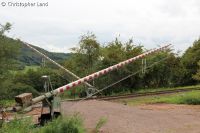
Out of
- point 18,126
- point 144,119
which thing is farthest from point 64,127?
point 144,119

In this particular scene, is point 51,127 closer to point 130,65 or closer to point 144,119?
point 144,119

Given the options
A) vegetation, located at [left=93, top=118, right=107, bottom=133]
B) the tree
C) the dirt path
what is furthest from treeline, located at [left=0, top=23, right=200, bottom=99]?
vegetation, located at [left=93, top=118, right=107, bottom=133]

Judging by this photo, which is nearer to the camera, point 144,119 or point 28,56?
point 144,119

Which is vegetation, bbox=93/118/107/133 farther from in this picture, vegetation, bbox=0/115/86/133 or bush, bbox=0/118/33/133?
bush, bbox=0/118/33/133

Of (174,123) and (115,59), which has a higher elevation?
(115,59)

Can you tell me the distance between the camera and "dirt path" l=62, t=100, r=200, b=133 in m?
15.0

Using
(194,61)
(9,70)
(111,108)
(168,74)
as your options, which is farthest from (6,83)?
(194,61)

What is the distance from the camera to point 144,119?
58.1 feet

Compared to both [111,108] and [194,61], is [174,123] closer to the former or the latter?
[111,108]

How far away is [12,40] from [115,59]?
29447mm

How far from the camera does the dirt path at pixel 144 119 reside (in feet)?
49.2

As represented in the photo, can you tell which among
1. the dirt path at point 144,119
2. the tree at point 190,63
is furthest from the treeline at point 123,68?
the dirt path at point 144,119

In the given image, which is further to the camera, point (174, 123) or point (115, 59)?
point (115, 59)

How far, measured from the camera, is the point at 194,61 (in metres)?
53.9
